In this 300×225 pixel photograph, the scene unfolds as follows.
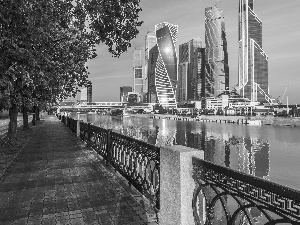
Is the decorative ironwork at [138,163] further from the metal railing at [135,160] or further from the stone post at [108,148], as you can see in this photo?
the stone post at [108,148]

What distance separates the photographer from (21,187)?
7.84 meters

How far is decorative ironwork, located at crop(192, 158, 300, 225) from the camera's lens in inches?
103

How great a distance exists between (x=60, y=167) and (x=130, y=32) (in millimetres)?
6302

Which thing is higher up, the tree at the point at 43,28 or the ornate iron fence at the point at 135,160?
the tree at the point at 43,28

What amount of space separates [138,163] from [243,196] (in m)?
4.69

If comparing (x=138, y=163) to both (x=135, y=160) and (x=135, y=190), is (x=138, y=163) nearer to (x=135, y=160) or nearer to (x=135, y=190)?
(x=135, y=160)

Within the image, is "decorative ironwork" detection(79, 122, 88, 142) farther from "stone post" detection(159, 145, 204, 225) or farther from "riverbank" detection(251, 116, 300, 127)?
"riverbank" detection(251, 116, 300, 127)

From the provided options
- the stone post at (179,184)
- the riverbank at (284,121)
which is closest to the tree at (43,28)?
the stone post at (179,184)

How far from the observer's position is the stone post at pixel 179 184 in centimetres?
425

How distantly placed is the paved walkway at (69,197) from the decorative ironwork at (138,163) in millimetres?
294

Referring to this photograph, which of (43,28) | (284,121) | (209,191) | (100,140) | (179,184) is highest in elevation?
(43,28)

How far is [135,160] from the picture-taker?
25.0 feet

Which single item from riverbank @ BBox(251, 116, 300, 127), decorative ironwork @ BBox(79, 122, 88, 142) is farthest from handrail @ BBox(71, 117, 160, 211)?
riverbank @ BBox(251, 116, 300, 127)

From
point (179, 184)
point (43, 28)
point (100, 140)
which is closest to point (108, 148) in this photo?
point (100, 140)
